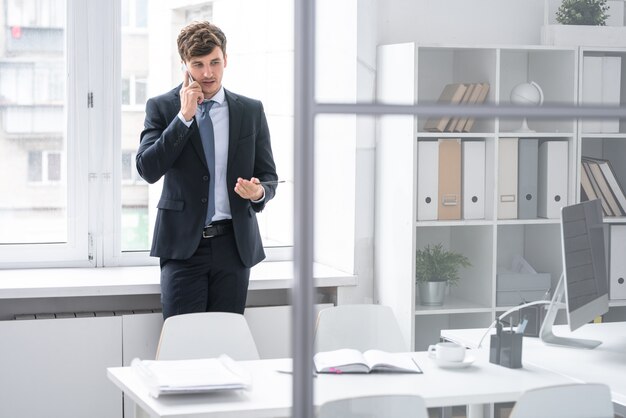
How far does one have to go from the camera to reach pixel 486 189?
171cm

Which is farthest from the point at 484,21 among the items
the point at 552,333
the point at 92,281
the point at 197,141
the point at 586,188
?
the point at 92,281

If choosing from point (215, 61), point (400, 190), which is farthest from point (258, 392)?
point (215, 61)

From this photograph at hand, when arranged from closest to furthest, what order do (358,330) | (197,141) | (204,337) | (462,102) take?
(462,102), (358,330), (204,337), (197,141)

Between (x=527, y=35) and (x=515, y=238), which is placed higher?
(x=527, y=35)

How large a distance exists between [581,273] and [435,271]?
26cm

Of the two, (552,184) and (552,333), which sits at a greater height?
(552,184)

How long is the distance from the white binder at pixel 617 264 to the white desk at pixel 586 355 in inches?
2.5

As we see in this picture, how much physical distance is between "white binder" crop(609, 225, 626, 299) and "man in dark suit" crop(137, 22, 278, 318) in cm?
192

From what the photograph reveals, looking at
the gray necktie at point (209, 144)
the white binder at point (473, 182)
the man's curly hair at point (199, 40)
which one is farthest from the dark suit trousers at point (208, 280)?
the white binder at point (473, 182)

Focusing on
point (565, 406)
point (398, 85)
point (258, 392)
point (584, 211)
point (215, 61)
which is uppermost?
point (215, 61)

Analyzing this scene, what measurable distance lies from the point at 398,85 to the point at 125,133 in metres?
2.67

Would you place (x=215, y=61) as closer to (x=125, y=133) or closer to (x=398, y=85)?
(x=125, y=133)

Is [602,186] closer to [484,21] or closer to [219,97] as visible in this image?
[484,21]

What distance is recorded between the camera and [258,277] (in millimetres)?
3955
